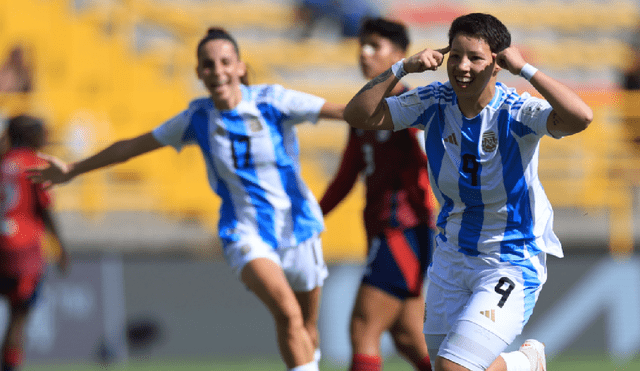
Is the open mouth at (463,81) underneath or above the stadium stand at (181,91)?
above

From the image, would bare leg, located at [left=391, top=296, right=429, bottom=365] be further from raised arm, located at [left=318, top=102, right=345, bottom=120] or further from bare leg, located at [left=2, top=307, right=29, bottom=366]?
bare leg, located at [left=2, top=307, right=29, bottom=366]

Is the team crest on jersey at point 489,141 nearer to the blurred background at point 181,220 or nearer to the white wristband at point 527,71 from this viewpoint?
the white wristband at point 527,71

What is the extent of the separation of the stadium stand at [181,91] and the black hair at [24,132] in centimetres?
191

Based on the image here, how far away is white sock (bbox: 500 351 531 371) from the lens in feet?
12.9

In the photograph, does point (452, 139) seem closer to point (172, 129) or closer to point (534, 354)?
point (534, 354)

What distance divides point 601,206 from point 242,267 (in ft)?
17.1

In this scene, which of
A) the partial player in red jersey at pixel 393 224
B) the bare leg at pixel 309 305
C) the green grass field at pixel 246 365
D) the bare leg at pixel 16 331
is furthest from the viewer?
the green grass field at pixel 246 365

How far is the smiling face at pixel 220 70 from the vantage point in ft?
16.6

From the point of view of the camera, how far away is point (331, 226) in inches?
348

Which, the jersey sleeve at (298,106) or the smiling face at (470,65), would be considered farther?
the jersey sleeve at (298,106)

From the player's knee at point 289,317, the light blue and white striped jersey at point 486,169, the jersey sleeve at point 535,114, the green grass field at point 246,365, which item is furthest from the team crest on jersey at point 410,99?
the green grass field at point 246,365

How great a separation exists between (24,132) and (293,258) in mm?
3268

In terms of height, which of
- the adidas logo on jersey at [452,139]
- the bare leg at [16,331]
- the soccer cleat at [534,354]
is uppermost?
the adidas logo on jersey at [452,139]

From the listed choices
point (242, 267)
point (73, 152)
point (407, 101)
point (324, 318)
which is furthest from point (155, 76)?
point (407, 101)
